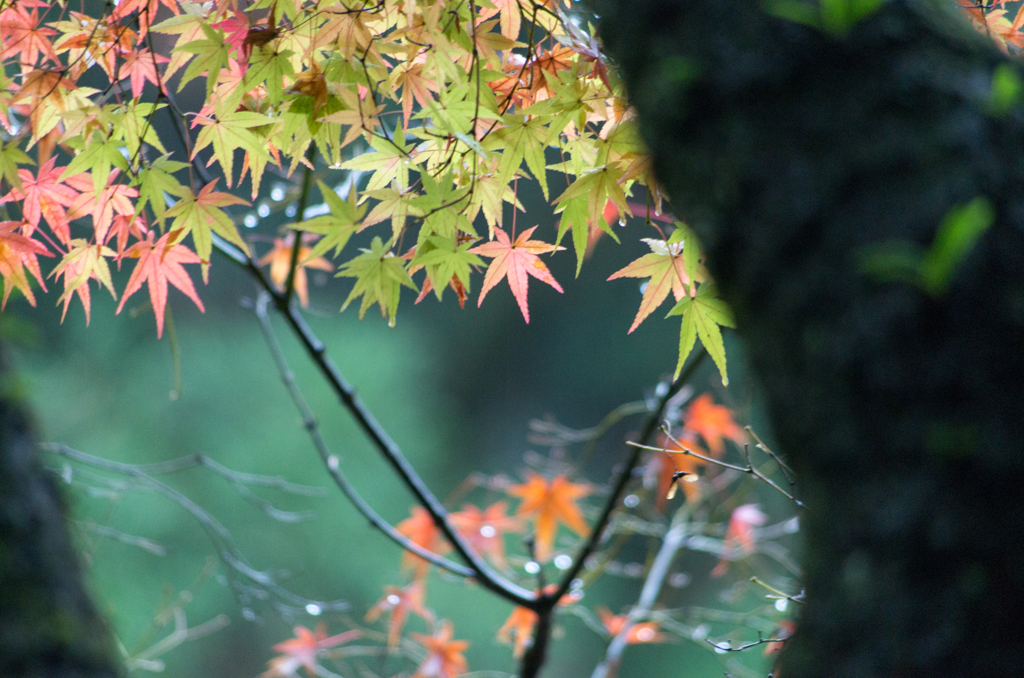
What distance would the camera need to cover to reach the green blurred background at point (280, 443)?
3.20 metres

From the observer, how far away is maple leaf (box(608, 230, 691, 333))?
0.55m

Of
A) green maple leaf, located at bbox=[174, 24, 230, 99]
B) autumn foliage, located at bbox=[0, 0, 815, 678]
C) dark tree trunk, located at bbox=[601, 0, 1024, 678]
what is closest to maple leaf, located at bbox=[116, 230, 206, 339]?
autumn foliage, located at bbox=[0, 0, 815, 678]

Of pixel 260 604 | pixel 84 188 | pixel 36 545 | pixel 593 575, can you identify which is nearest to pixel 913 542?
pixel 36 545

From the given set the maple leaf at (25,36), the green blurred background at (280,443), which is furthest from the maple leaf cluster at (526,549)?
the green blurred background at (280,443)

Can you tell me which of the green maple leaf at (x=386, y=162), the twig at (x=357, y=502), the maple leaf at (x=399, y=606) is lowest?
the maple leaf at (x=399, y=606)

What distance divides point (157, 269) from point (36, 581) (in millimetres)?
370

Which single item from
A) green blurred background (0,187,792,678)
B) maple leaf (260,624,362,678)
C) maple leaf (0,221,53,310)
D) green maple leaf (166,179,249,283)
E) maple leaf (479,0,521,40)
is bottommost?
green blurred background (0,187,792,678)

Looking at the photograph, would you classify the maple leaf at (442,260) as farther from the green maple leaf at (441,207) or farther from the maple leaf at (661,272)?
the maple leaf at (661,272)

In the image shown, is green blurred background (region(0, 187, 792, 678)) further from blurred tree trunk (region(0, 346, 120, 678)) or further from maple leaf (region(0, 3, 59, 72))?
blurred tree trunk (region(0, 346, 120, 678))

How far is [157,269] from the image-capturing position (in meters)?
0.63

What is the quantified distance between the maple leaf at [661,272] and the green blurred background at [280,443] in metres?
2.56

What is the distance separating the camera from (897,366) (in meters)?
0.16

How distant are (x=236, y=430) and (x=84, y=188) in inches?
121

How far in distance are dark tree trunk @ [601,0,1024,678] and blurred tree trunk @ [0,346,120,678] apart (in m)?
0.32
